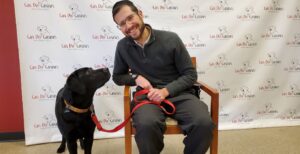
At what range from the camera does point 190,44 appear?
2.23 m

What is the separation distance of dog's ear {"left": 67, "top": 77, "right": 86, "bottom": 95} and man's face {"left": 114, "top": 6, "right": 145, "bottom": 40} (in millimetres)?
404

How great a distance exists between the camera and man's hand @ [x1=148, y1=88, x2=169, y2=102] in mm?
1467

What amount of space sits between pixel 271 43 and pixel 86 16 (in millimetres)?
1588

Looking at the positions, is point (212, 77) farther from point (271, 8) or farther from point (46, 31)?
point (46, 31)

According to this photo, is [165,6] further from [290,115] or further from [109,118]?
[290,115]

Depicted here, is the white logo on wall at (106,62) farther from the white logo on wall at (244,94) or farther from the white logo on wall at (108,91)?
the white logo on wall at (244,94)

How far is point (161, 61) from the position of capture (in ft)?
5.24

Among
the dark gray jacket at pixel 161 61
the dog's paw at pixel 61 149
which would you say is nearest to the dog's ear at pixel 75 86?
the dark gray jacket at pixel 161 61

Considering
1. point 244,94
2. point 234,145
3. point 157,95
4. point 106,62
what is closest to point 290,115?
point 244,94

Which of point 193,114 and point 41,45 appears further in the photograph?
point 41,45

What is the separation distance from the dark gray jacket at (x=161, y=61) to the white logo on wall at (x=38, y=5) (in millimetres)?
733

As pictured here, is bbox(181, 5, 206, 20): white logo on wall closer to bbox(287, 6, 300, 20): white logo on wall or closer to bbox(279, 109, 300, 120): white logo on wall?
bbox(287, 6, 300, 20): white logo on wall

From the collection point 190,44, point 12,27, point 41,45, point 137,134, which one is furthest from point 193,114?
point 12,27

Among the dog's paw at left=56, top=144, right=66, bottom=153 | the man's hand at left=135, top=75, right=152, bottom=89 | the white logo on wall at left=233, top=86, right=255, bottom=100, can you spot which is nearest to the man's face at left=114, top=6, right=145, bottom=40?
the man's hand at left=135, top=75, right=152, bottom=89
